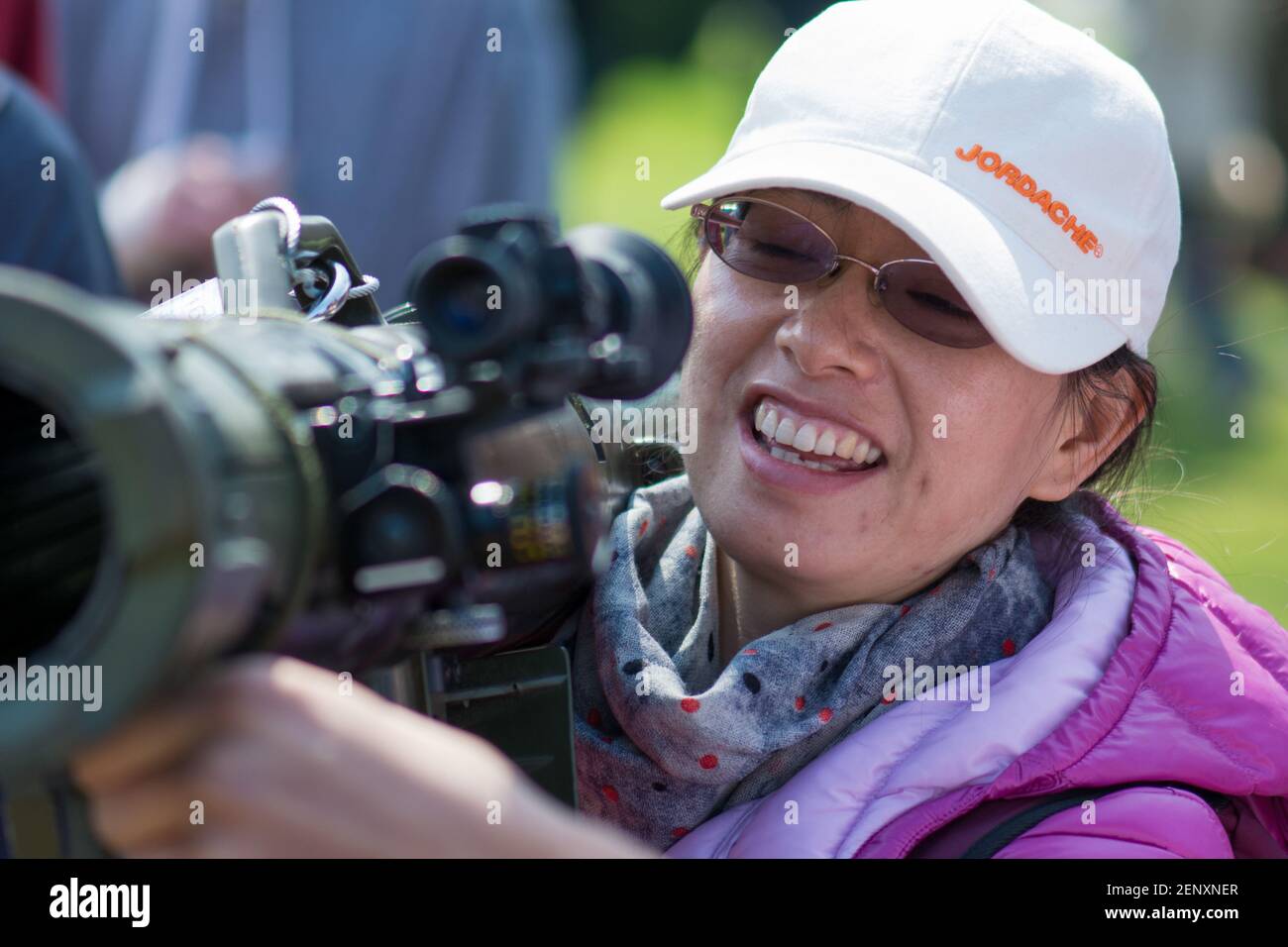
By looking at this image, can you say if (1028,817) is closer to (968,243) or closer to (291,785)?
(968,243)

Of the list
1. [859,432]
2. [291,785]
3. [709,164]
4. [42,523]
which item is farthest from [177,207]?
[709,164]

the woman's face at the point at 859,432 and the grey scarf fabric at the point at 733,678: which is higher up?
the woman's face at the point at 859,432

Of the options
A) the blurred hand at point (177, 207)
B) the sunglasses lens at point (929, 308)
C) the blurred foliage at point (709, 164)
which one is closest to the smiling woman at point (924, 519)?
the sunglasses lens at point (929, 308)

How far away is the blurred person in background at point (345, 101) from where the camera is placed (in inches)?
109

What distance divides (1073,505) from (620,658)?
50 cm

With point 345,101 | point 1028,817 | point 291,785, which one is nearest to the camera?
point 291,785

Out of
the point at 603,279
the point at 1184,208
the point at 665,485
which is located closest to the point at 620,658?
the point at 665,485

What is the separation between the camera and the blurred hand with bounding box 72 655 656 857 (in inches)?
29.1

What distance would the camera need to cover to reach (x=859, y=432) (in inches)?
52.8

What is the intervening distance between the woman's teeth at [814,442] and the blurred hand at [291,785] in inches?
24.7

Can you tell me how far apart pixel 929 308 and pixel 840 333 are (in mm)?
78

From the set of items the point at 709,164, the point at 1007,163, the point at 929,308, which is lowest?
the point at 709,164

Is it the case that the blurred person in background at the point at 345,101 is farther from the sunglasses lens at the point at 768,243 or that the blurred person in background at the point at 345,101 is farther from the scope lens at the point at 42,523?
the scope lens at the point at 42,523
